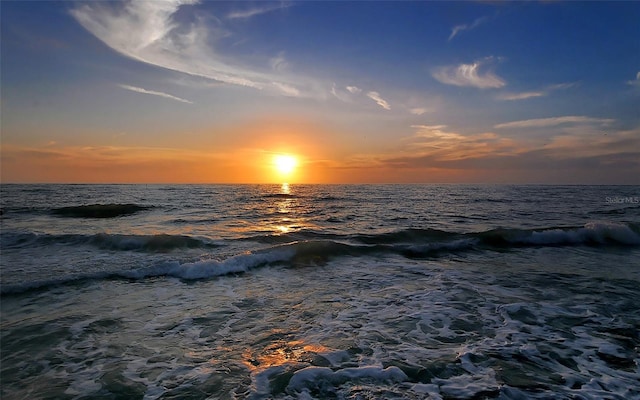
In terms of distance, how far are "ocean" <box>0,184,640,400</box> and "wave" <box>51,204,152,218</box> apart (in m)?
11.1

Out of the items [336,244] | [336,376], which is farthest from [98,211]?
[336,376]

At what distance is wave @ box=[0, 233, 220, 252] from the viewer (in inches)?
579

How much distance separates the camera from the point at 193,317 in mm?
7297

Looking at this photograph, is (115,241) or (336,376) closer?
(336,376)

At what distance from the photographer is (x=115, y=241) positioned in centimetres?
1522

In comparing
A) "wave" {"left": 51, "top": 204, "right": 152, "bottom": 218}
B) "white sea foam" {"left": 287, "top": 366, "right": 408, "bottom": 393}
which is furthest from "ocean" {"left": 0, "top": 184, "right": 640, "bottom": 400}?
"wave" {"left": 51, "top": 204, "right": 152, "bottom": 218}

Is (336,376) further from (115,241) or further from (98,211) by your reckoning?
(98,211)

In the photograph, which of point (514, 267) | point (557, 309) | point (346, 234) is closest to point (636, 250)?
point (514, 267)

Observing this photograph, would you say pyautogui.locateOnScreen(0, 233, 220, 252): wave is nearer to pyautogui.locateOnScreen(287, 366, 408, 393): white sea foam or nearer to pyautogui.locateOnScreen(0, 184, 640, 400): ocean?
pyautogui.locateOnScreen(0, 184, 640, 400): ocean

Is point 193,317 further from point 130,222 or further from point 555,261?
point 130,222

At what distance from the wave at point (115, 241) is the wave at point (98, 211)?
1025 centimetres

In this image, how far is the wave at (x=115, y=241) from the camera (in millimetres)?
14703

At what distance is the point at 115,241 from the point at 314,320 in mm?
12195

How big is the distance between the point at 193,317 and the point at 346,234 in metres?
11.7
